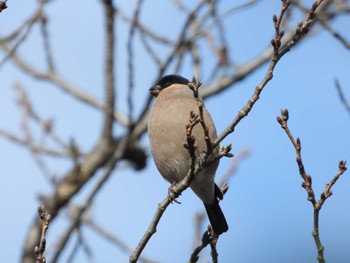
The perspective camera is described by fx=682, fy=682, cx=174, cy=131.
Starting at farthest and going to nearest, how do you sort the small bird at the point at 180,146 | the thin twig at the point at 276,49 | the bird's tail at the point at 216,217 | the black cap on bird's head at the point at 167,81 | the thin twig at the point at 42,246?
the black cap on bird's head at the point at 167,81 < the bird's tail at the point at 216,217 < the small bird at the point at 180,146 < the thin twig at the point at 276,49 < the thin twig at the point at 42,246

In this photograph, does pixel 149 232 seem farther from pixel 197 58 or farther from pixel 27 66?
pixel 27 66

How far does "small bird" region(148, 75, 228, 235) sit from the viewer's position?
3.76 m

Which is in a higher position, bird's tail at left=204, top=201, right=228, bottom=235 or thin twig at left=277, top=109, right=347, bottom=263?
bird's tail at left=204, top=201, right=228, bottom=235

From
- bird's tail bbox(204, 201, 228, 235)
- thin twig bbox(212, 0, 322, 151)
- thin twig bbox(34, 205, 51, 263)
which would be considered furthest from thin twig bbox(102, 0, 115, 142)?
thin twig bbox(34, 205, 51, 263)

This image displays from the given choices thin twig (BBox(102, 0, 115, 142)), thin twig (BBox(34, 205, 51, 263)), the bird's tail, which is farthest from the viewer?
thin twig (BBox(102, 0, 115, 142))

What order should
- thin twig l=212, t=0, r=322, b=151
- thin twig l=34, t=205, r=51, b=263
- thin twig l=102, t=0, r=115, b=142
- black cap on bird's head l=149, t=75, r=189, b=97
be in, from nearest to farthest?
thin twig l=34, t=205, r=51, b=263, thin twig l=212, t=0, r=322, b=151, black cap on bird's head l=149, t=75, r=189, b=97, thin twig l=102, t=0, r=115, b=142

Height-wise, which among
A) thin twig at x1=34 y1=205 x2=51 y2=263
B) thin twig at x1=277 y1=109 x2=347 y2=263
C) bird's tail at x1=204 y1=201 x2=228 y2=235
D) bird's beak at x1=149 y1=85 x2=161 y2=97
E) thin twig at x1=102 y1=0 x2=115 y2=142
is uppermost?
thin twig at x1=102 y1=0 x2=115 y2=142

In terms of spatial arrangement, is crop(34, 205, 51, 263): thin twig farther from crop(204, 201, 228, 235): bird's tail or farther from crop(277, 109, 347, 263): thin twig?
crop(204, 201, 228, 235): bird's tail

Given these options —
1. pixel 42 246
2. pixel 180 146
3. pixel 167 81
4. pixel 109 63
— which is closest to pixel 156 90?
pixel 167 81

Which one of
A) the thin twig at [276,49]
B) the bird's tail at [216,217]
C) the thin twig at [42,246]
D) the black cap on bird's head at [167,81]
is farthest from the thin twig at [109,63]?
the thin twig at [42,246]

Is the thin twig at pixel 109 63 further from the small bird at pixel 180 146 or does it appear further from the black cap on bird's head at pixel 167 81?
the small bird at pixel 180 146

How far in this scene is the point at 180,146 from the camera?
376 centimetres

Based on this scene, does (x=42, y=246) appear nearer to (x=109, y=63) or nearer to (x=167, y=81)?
(x=167, y=81)

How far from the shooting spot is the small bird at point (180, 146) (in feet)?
12.3
